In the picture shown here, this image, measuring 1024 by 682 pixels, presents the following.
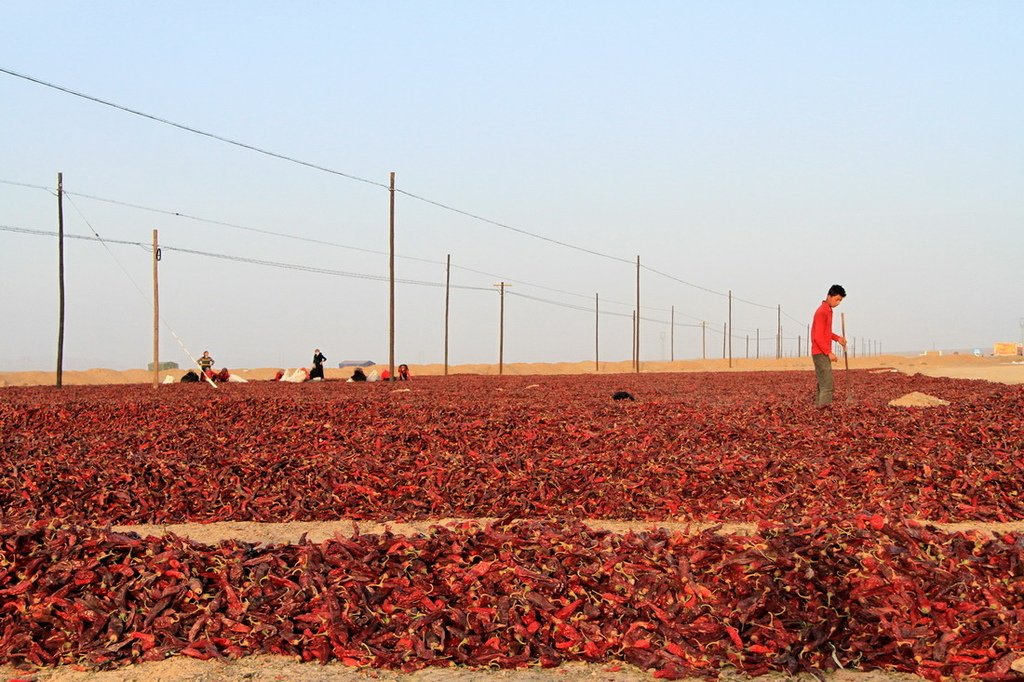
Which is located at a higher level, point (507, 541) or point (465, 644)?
point (507, 541)

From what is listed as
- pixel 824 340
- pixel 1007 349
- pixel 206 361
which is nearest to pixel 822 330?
pixel 824 340

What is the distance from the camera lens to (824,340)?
1894 cm

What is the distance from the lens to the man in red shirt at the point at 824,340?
60.2ft

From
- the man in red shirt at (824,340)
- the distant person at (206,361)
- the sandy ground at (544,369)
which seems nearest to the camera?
the man in red shirt at (824,340)

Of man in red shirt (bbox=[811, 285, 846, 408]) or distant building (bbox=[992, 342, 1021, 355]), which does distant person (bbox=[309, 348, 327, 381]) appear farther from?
distant building (bbox=[992, 342, 1021, 355])

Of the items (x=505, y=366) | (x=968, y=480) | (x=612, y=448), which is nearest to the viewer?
(x=968, y=480)

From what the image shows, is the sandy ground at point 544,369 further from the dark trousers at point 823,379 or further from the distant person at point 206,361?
the dark trousers at point 823,379

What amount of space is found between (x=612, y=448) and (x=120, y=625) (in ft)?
28.0

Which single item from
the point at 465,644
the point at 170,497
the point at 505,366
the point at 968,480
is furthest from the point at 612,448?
the point at 505,366

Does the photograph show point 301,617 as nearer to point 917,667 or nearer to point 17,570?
point 17,570

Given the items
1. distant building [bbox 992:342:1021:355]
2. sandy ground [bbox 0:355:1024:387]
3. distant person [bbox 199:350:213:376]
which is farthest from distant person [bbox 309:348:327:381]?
distant building [bbox 992:342:1021:355]

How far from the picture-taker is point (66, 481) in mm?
12359

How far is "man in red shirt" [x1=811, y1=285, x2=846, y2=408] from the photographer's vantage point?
18.3m

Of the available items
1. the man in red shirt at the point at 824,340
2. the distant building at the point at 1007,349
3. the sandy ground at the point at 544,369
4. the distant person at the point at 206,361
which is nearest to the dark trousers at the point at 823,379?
the man in red shirt at the point at 824,340
